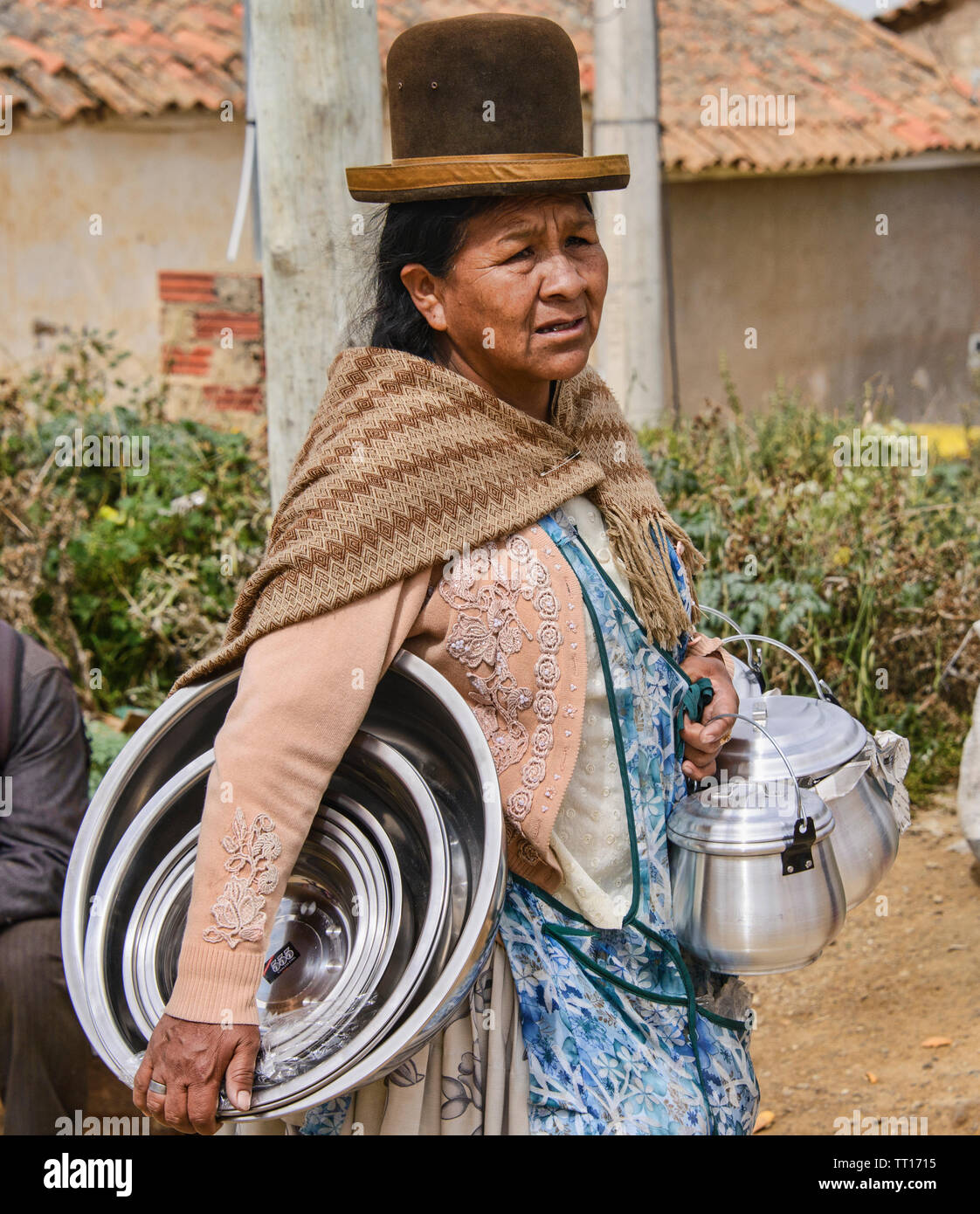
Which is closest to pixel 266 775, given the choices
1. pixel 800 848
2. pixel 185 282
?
pixel 800 848

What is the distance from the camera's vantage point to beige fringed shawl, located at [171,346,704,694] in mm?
1703

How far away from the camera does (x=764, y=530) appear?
4.70 m

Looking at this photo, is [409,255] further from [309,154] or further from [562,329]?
[309,154]

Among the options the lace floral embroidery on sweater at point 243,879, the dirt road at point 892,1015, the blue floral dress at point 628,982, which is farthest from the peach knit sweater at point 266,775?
the dirt road at point 892,1015

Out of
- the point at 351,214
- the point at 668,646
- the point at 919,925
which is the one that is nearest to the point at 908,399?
the point at 919,925

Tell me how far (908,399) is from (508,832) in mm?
10462

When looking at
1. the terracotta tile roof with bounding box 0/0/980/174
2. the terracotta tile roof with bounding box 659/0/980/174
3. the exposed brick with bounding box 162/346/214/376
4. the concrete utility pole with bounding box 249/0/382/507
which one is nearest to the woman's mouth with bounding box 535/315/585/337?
the concrete utility pole with bounding box 249/0/382/507

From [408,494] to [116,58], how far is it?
8.11 m

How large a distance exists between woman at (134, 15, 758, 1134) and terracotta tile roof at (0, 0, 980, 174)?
6.80 meters

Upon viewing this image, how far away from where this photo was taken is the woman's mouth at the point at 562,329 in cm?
183

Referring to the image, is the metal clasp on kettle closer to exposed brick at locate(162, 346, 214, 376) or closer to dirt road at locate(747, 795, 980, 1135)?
dirt road at locate(747, 795, 980, 1135)

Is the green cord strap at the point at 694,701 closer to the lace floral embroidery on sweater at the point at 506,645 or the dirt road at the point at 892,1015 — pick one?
the lace floral embroidery on sweater at the point at 506,645

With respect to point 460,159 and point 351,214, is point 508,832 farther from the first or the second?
point 351,214

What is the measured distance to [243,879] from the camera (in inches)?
64.1
